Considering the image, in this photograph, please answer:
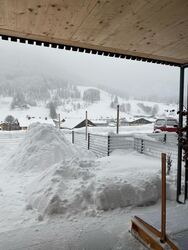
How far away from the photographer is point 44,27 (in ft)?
9.20

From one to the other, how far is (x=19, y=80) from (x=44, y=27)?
152 m

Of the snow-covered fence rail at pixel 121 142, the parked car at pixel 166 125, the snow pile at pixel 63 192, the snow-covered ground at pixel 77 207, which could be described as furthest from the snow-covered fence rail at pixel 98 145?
the parked car at pixel 166 125

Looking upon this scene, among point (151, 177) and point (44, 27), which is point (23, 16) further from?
point (151, 177)

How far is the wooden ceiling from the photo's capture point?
2.27 metres

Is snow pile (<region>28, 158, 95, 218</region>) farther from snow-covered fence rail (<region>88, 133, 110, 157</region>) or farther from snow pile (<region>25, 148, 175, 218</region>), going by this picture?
snow-covered fence rail (<region>88, 133, 110, 157</region>)

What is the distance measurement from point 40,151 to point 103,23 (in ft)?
19.0

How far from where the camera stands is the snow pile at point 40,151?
733 centimetres

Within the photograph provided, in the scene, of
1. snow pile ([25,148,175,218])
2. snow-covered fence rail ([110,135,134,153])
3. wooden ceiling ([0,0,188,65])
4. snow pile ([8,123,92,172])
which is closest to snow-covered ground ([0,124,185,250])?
snow pile ([25,148,175,218])

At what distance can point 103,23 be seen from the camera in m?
2.68

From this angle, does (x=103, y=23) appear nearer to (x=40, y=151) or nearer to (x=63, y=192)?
(x=63, y=192)

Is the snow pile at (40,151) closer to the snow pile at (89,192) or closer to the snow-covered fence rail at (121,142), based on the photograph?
the snow-covered fence rail at (121,142)

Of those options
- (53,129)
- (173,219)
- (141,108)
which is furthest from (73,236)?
(141,108)

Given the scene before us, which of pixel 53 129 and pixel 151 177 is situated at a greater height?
pixel 53 129

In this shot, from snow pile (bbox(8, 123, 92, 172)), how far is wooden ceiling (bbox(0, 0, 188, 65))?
467 cm
